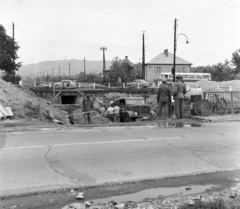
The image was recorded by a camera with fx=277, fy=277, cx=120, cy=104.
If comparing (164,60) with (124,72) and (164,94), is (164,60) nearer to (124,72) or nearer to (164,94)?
(124,72)

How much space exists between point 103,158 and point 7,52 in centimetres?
4475

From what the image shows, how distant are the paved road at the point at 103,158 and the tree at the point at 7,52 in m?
39.7

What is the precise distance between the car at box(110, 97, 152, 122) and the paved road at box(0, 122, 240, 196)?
800 centimetres

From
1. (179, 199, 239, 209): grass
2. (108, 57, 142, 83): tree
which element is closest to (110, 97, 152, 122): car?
(179, 199, 239, 209): grass

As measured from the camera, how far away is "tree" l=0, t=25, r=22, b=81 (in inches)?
1773

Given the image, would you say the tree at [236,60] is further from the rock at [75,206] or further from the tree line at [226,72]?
the rock at [75,206]

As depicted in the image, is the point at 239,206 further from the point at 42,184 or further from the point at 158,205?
the point at 42,184

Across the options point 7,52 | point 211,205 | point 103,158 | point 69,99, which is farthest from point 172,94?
point 7,52

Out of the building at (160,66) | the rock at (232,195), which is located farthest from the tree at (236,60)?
the rock at (232,195)

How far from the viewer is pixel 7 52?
150 feet

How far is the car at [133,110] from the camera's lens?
17.2 m

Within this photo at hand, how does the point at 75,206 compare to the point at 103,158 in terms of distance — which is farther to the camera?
the point at 103,158

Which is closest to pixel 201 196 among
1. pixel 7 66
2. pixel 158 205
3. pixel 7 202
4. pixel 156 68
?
pixel 158 205

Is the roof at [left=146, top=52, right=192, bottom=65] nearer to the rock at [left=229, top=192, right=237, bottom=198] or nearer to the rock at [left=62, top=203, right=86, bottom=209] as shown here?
the rock at [left=229, top=192, right=237, bottom=198]
